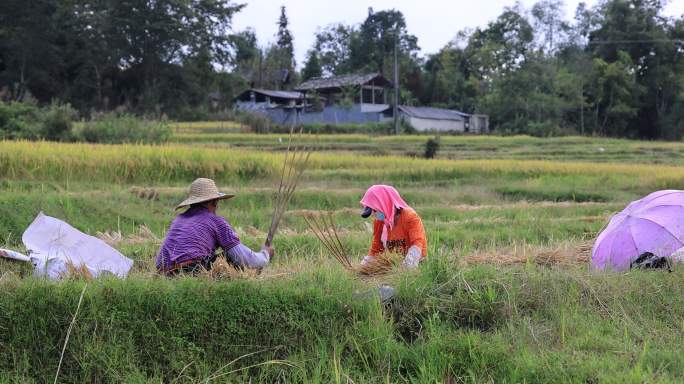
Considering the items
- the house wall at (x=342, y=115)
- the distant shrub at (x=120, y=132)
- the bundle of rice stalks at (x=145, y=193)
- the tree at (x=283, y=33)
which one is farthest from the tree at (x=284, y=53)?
the bundle of rice stalks at (x=145, y=193)

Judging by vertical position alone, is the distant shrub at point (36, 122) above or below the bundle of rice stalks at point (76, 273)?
above

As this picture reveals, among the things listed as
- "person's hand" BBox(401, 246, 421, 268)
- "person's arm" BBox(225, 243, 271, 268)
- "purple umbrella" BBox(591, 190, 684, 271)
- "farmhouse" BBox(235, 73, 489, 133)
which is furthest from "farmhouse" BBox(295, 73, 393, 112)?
"person's arm" BBox(225, 243, 271, 268)

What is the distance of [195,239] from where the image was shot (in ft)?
13.8

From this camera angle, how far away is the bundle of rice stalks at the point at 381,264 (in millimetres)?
4512

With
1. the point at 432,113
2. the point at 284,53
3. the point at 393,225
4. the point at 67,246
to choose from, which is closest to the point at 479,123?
the point at 432,113

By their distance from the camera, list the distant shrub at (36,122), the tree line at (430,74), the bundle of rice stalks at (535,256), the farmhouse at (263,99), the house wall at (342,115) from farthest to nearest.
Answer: the farmhouse at (263,99) → the house wall at (342,115) → the tree line at (430,74) → the distant shrub at (36,122) → the bundle of rice stalks at (535,256)

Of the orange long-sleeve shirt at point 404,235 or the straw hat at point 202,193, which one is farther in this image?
the orange long-sleeve shirt at point 404,235

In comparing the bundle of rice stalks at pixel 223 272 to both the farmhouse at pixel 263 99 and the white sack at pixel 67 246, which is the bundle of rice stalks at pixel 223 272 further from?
the farmhouse at pixel 263 99

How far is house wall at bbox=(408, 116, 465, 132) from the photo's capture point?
41406mm

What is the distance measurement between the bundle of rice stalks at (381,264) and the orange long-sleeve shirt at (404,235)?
223 millimetres

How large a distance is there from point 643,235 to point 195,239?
3466 millimetres

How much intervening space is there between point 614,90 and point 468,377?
43448 millimetres

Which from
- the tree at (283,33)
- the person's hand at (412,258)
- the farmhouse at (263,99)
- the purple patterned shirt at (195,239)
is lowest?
the person's hand at (412,258)

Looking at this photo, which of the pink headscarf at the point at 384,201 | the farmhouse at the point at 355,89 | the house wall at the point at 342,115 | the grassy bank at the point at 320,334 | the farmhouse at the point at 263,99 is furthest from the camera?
the farmhouse at the point at 263,99
